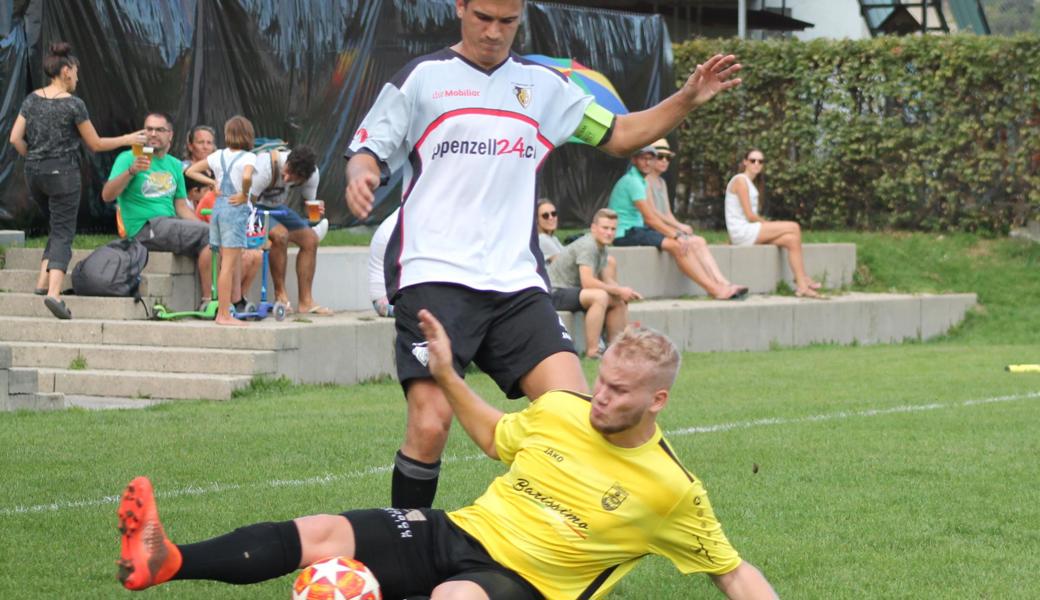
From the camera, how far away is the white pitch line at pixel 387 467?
745 cm

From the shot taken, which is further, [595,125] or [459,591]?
[595,125]

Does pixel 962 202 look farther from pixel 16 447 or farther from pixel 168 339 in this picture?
pixel 16 447

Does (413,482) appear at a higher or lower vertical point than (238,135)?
lower

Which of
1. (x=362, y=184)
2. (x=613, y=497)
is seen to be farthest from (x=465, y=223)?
(x=613, y=497)

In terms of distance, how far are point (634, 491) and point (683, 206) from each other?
18972 millimetres

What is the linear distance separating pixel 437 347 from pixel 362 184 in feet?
2.51

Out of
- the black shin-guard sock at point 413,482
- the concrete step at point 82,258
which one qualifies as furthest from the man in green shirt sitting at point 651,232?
the black shin-guard sock at point 413,482

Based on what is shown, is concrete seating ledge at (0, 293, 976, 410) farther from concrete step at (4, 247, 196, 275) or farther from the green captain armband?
the green captain armband

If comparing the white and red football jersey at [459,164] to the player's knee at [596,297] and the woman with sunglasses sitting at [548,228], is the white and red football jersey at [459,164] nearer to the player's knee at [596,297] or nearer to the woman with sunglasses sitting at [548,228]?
the player's knee at [596,297]

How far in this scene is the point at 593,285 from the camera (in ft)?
50.0

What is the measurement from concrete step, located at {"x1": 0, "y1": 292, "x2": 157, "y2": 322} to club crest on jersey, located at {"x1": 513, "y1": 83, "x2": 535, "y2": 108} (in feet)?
25.9

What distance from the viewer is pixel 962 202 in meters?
22.1

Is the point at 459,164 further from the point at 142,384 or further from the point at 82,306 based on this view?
the point at 82,306

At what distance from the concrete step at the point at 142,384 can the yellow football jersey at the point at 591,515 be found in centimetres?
717
